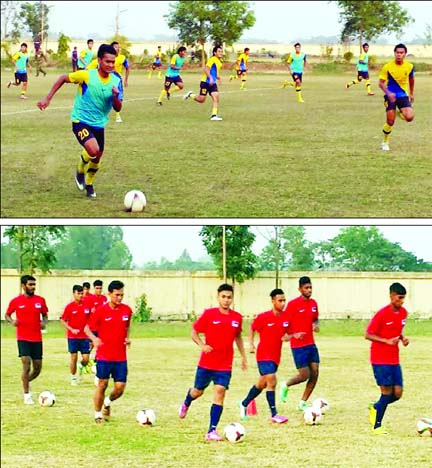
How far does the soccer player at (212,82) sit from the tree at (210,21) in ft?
0.31

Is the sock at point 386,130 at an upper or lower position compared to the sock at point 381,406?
upper

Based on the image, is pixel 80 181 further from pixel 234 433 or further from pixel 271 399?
pixel 234 433

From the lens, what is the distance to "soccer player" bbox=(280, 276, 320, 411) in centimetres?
868

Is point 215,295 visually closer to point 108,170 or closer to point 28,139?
point 108,170

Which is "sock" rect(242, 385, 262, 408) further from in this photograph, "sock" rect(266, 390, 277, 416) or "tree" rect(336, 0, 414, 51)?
"tree" rect(336, 0, 414, 51)

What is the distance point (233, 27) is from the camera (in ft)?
35.5

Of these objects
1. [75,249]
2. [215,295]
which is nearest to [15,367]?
[75,249]

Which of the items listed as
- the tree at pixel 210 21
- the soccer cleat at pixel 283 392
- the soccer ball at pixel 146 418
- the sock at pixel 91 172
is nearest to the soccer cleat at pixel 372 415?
the soccer cleat at pixel 283 392

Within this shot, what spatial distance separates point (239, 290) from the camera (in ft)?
28.9

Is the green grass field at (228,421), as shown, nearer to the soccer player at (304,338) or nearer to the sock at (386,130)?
the soccer player at (304,338)

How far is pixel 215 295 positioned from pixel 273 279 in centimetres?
49

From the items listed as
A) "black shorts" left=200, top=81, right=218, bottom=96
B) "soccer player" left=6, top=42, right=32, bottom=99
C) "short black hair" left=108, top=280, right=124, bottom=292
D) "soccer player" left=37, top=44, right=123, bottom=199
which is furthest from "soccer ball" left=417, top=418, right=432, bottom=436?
"soccer player" left=6, top=42, right=32, bottom=99

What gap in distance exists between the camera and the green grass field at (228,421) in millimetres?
8141

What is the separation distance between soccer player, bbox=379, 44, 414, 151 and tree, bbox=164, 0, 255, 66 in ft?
4.48
